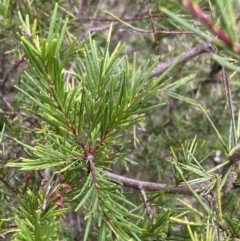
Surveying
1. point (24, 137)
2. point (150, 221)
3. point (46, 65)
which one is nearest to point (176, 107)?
point (24, 137)

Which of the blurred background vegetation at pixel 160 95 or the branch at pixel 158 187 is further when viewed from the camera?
the blurred background vegetation at pixel 160 95

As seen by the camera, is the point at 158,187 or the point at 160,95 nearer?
the point at 158,187

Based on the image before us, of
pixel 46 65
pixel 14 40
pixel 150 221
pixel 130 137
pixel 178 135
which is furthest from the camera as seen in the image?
pixel 130 137

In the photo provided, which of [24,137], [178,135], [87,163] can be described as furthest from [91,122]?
[178,135]

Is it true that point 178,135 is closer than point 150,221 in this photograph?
No

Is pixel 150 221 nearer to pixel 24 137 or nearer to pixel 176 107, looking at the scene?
pixel 24 137

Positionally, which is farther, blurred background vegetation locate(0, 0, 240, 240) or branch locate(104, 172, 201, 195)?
blurred background vegetation locate(0, 0, 240, 240)

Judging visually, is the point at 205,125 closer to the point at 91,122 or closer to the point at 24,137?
the point at 24,137

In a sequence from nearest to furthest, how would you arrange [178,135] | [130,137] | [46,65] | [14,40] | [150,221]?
[46,65] < [150,221] < [14,40] < [178,135] < [130,137]

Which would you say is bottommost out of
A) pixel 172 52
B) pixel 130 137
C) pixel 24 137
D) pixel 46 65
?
pixel 130 137

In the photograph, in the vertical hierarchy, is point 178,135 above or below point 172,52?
below
